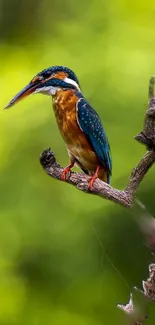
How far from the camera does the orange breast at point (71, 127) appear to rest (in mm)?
991

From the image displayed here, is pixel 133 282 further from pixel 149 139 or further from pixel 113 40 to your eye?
pixel 149 139

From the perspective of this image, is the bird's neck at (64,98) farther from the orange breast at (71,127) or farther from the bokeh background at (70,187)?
the bokeh background at (70,187)

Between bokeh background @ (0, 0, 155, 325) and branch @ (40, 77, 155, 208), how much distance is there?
3.56 feet

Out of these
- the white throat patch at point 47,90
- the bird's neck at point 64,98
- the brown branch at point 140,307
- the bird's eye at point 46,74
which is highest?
the bird's eye at point 46,74

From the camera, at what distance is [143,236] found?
95cm

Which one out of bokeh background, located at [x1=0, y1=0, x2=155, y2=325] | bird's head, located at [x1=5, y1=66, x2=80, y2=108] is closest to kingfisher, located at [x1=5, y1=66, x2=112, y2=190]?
bird's head, located at [x1=5, y1=66, x2=80, y2=108]

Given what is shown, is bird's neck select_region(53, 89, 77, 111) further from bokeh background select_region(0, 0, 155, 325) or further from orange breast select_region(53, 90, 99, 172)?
bokeh background select_region(0, 0, 155, 325)

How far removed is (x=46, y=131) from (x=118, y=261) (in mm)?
413

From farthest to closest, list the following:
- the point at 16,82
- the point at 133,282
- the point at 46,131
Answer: the point at 16,82 → the point at 46,131 → the point at 133,282

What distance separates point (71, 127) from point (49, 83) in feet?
0.19

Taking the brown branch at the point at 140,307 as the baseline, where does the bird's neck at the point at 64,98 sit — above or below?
above

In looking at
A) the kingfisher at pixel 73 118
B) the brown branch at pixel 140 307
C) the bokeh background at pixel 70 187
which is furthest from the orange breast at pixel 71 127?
the bokeh background at pixel 70 187

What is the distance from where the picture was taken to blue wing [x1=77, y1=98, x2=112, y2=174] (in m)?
1.01


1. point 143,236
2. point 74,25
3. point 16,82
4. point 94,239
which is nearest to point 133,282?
point 94,239
